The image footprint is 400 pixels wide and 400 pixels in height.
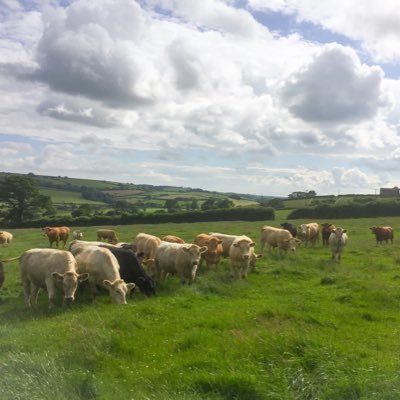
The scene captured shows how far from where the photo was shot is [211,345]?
10031 mm

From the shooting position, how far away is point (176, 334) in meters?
10.9

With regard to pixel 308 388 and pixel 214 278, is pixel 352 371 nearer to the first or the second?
pixel 308 388

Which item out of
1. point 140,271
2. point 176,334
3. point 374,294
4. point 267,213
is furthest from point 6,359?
point 267,213

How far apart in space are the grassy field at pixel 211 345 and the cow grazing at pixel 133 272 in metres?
0.42

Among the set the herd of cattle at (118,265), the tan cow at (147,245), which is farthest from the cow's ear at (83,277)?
the tan cow at (147,245)

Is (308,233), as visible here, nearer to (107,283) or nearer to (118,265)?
(118,265)

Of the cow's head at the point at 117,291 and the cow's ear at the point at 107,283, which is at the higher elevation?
the cow's ear at the point at 107,283

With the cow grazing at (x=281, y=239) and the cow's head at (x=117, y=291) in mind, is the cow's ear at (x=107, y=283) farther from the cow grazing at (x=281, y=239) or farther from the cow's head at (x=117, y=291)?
the cow grazing at (x=281, y=239)

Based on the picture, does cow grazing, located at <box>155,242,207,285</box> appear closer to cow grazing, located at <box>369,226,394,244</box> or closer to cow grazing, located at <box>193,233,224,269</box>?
cow grazing, located at <box>193,233,224,269</box>

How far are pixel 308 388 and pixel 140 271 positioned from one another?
389 inches

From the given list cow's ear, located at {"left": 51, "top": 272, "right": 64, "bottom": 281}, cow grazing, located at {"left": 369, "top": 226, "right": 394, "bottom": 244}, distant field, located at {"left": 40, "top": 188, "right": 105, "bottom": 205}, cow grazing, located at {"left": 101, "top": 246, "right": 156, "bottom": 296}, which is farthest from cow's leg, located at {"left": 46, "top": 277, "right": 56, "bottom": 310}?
distant field, located at {"left": 40, "top": 188, "right": 105, "bottom": 205}

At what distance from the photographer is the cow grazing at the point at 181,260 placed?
1789 cm

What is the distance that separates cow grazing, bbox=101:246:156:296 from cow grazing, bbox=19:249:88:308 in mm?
2067

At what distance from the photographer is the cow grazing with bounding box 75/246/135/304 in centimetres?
1475
